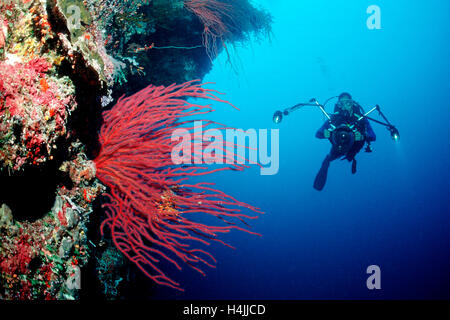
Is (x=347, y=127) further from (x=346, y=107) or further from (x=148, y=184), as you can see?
(x=148, y=184)

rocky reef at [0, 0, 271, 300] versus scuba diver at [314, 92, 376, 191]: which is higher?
scuba diver at [314, 92, 376, 191]

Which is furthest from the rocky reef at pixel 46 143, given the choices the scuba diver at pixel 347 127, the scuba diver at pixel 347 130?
the scuba diver at pixel 347 130

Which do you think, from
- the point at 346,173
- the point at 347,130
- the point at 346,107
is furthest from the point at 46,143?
the point at 346,173

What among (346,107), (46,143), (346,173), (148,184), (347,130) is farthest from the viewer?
(346,173)

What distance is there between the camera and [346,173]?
280 ft

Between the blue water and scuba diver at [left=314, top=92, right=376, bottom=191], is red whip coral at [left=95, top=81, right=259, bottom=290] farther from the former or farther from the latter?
the blue water

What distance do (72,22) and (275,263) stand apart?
4843 centimetres

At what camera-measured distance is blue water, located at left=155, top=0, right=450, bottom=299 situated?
37969 millimetres

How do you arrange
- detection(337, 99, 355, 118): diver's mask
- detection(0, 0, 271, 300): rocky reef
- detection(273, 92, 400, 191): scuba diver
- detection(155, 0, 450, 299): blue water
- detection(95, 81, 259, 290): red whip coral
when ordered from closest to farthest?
detection(0, 0, 271, 300): rocky reef → detection(95, 81, 259, 290): red whip coral → detection(273, 92, 400, 191): scuba diver → detection(337, 99, 355, 118): diver's mask → detection(155, 0, 450, 299): blue water

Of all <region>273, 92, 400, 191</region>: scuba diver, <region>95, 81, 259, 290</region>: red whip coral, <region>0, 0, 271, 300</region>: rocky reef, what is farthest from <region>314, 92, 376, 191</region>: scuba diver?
<region>0, 0, 271, 300</region>: rocky reef

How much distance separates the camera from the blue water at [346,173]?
1495 inches

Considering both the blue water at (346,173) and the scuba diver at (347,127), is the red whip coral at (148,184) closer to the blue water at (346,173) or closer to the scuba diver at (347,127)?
the scuba diver at (347,127)

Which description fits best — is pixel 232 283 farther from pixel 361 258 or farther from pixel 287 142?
pixel 287 142
